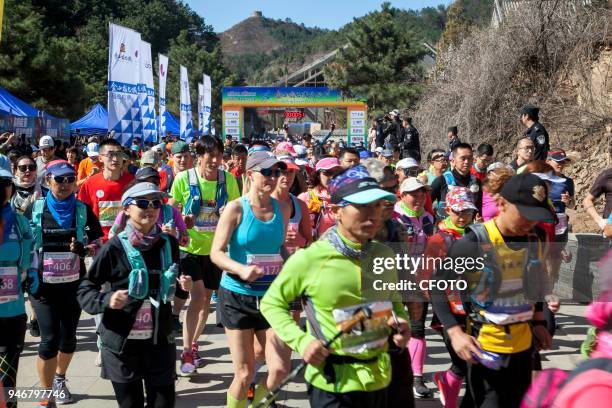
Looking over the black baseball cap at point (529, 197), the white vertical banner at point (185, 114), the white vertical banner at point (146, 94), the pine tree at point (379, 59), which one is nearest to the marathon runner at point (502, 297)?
the black baseball cap at point (529, 197)

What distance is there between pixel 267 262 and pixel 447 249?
1.23 m

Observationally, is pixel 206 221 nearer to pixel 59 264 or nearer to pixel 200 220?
pixel 200 220

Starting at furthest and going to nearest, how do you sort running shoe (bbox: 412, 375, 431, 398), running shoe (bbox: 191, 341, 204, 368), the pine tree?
1. the pine tree
2. running shoe (bbox: 191, 341, 204, 368)
3. running shoe (bbox: 412, 375, 431, 398)

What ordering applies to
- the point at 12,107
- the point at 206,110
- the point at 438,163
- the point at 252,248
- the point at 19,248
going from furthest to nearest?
the point at 206,110 → the point at 12,107 → the point at 438,163 → the point at 252,248 → the point at 19,248

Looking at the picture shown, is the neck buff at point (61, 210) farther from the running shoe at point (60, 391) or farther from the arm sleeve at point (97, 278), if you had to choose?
the arm sleeve at point (97, 278)

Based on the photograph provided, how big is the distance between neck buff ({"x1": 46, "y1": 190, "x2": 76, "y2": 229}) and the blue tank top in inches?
59.6

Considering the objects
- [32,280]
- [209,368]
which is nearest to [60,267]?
[32,280]

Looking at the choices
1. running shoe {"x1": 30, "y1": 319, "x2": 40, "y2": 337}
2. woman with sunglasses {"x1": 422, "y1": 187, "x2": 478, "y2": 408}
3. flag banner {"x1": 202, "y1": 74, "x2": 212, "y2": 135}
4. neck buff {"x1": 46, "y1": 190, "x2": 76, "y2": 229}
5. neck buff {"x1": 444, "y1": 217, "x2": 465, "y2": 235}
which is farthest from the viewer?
flag banner {"x1": 202, "y1": 74, "x2": 212, "y2": 135}

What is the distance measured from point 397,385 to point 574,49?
13740 mm

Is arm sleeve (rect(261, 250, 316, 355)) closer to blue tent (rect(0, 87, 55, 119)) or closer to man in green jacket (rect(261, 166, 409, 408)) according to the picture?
man in green jacket (rect(261, 166, 409, 408))

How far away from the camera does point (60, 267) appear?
524 cm

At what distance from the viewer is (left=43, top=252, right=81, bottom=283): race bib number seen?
5.17 metres

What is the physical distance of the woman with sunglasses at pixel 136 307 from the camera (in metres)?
3.94

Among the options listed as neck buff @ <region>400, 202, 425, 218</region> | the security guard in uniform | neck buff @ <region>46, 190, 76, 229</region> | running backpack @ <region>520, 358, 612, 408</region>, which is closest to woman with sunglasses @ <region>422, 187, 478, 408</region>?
neck buff @ <region>400, 202, 425, 218</region>
